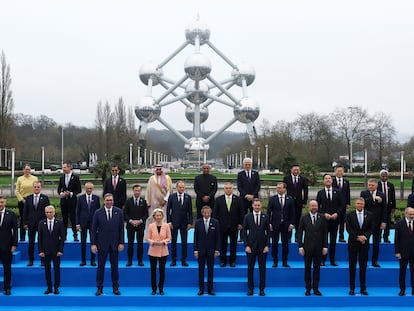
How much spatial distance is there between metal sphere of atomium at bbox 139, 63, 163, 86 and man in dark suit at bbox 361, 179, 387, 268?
32483mm

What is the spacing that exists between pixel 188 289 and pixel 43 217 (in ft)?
8.46

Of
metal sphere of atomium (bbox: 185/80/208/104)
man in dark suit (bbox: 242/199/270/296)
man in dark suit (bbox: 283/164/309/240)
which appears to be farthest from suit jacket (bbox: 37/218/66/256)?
metal sphere of atomium (bbox: 185/80/208/104)

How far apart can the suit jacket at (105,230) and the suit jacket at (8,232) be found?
3.78 ft

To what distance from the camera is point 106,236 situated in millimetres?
7832

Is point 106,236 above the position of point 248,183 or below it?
below

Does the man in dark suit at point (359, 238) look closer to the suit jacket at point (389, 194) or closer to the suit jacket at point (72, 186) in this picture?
the suit jacket at point (389, 194)

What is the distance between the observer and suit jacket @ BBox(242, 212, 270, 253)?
7.77 meters

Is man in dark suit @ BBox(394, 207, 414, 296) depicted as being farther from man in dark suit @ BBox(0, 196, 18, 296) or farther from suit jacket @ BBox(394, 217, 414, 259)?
man in dark suit @ BBox(0, 196, 18, 296)

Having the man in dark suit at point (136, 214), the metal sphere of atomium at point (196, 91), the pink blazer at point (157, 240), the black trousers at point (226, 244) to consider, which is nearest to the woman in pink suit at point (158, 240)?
the pink blazer at point (157, 240)

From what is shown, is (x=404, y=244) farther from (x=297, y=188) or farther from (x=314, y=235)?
(x=297, y=188)

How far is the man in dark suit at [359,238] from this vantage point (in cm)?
782

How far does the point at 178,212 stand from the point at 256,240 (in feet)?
5.00

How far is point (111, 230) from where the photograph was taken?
Result: 7.84 m

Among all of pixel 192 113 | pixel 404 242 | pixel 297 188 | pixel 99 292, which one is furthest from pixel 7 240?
pixel 192 113
